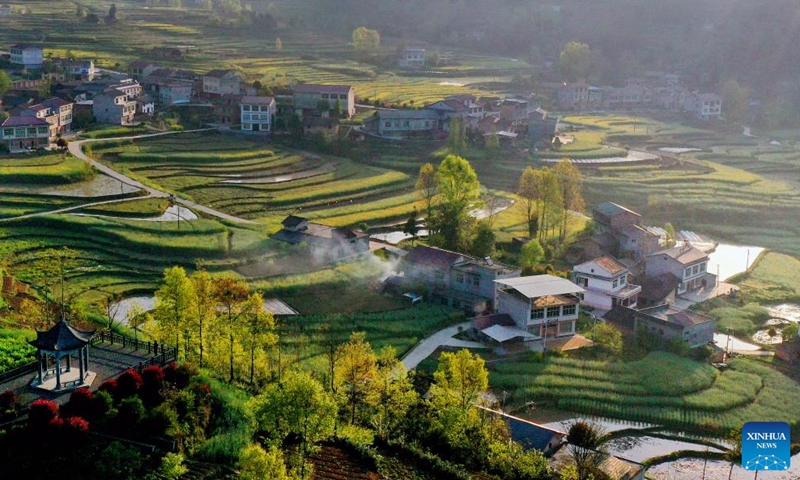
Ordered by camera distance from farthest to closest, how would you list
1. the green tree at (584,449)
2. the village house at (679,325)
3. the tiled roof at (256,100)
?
the tiled roof at (256,100)
the village house at (679,325)
the green tree at (584,449)

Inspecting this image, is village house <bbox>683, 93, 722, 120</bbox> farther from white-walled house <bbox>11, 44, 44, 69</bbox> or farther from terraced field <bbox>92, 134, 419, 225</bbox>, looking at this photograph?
white-walled house <bbox>11, 44, 44, 69</bbox>

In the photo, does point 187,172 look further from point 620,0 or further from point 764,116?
point 620,0

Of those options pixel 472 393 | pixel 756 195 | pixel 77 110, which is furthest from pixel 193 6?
pixel 472 393

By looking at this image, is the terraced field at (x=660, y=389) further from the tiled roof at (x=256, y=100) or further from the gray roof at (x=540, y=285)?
the tiled roof at (x=256, y=100)

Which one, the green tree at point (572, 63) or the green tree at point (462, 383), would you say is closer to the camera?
the green tree at point (462, 383)

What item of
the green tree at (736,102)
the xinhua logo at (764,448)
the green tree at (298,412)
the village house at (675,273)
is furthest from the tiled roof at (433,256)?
the green tree at (736,102)

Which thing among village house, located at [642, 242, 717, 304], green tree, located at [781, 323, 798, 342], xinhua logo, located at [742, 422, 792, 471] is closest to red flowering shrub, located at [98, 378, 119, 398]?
xinhua logo, located at [742, 422, 792, 471]

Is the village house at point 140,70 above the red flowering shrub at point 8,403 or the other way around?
above
